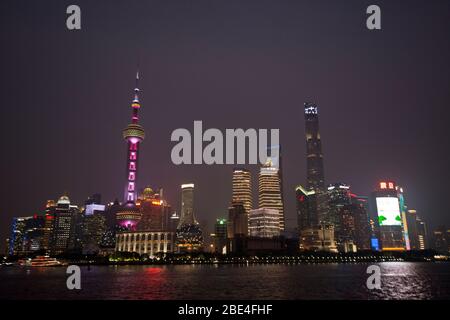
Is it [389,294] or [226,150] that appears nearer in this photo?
[226,150]

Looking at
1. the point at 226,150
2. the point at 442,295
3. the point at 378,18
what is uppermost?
the point at 378,18
